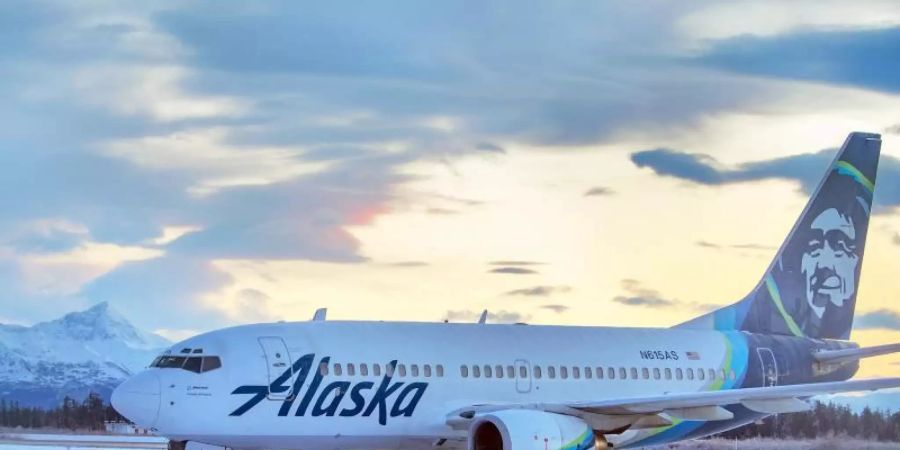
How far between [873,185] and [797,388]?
13160 mm

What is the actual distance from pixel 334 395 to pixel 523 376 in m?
5.20

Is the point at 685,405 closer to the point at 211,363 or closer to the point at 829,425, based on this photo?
the point at 211,363

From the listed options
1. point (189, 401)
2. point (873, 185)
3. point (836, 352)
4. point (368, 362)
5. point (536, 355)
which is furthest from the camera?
point (873, 185)

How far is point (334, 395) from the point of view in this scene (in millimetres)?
32469

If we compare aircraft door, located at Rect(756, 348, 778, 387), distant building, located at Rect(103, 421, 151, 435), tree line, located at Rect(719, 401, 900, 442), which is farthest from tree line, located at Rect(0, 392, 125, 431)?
aircraft door, located at Rect(756, 348, 778, 387)

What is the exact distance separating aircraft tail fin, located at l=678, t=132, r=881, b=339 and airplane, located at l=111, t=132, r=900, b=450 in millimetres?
113

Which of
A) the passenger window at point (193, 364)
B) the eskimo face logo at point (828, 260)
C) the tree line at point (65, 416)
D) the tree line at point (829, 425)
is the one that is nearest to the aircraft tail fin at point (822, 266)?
the eskimo face logo at point (828, 260)

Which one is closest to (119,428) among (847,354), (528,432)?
(847,354)

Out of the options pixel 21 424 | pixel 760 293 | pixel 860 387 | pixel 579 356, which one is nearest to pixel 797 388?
pixel 860 387

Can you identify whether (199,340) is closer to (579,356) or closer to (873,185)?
(579,356)

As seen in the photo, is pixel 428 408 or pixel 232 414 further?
pixel 428 408

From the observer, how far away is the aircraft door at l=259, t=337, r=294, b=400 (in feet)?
104

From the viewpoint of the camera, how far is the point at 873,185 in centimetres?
4334

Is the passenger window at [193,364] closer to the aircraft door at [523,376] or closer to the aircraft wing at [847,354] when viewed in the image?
the aircraft door at [523,376]
